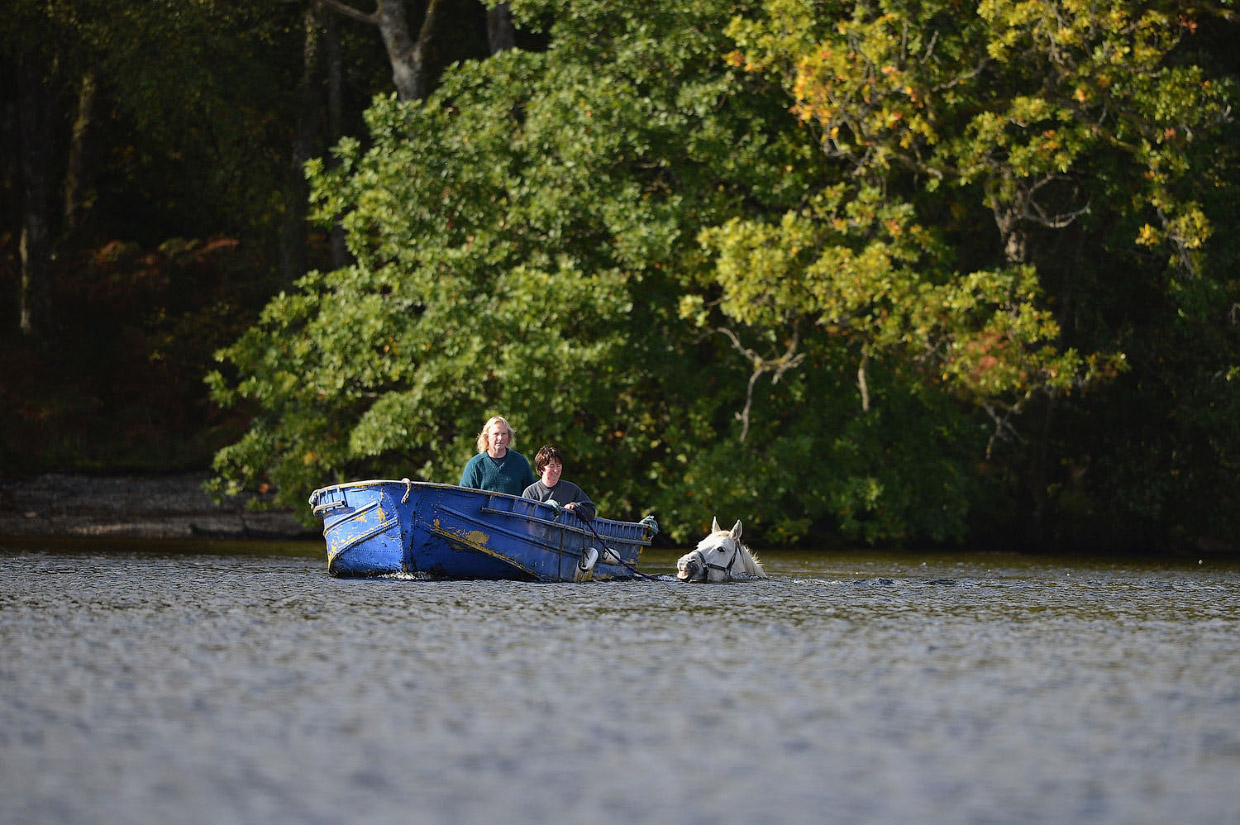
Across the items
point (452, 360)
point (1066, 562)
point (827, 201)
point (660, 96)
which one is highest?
point (660, 96)

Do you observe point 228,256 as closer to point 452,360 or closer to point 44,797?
point 452,360

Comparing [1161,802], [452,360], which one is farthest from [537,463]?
[1161,802]

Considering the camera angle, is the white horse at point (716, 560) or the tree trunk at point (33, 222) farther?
the tree trunk at point (33, 222)

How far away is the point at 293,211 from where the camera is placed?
3534 centimetres

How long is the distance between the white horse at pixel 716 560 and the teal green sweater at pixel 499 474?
205 cm

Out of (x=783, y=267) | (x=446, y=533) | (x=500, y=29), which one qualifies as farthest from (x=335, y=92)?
(x=446, y=533)

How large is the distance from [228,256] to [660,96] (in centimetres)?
1595

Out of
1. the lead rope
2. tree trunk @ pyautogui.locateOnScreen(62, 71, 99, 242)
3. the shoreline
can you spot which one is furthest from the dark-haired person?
tree trunk @ pyautogui.locateOnScreen(62, 71, 99, 242)

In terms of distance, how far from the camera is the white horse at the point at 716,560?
63.4 feet

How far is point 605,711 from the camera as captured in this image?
8352 millimetres

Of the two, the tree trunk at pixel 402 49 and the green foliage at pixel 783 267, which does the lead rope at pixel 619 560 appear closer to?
the green foliage at pixel 783 267

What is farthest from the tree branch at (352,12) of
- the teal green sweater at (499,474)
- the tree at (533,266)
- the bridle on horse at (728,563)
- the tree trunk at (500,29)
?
the bridle on horse at (728,563)

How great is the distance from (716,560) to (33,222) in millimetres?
23208

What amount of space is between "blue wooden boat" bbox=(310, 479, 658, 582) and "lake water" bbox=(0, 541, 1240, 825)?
7.88ft
